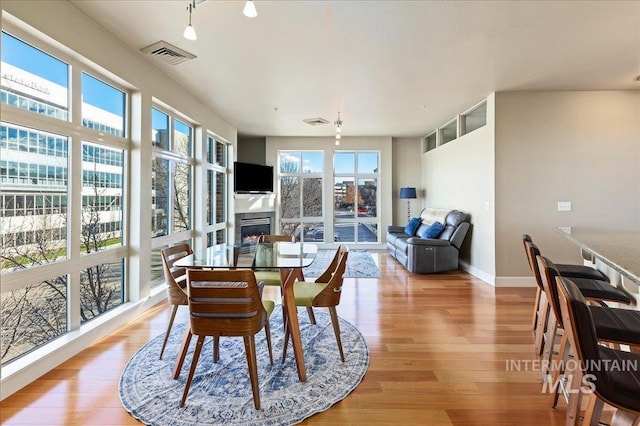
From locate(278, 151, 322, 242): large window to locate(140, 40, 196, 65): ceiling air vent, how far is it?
4.43 metres

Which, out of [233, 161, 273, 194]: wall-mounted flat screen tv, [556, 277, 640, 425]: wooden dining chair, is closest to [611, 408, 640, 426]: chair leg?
[556, 277, 640, 425]: wooden dining chair

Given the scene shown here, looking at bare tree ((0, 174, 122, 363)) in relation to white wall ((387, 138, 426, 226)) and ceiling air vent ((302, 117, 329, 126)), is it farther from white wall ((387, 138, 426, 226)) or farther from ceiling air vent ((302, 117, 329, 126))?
white wall ((387, 138, 426, 226))

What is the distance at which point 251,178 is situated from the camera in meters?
6.70

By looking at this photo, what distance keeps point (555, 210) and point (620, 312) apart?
317 centimetres

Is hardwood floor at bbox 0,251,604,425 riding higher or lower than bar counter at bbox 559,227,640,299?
lower

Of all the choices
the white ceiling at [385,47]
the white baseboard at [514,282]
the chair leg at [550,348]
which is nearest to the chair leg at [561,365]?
the chair leg at [550,348]

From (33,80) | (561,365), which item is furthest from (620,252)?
(33,80)

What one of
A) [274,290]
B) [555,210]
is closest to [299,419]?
[274,290]

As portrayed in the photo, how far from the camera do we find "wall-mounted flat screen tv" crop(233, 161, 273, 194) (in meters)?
6.35

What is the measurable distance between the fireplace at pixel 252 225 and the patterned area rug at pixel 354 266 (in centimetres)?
146

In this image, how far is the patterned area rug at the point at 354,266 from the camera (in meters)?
4.99

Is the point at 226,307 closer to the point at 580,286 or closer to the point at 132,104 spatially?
the point at 580,286

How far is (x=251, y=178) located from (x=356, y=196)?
2674mm

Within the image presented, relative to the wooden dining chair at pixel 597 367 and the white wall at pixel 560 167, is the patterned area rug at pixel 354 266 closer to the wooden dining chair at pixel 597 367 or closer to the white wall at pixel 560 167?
the white wall at pixel 560 167
